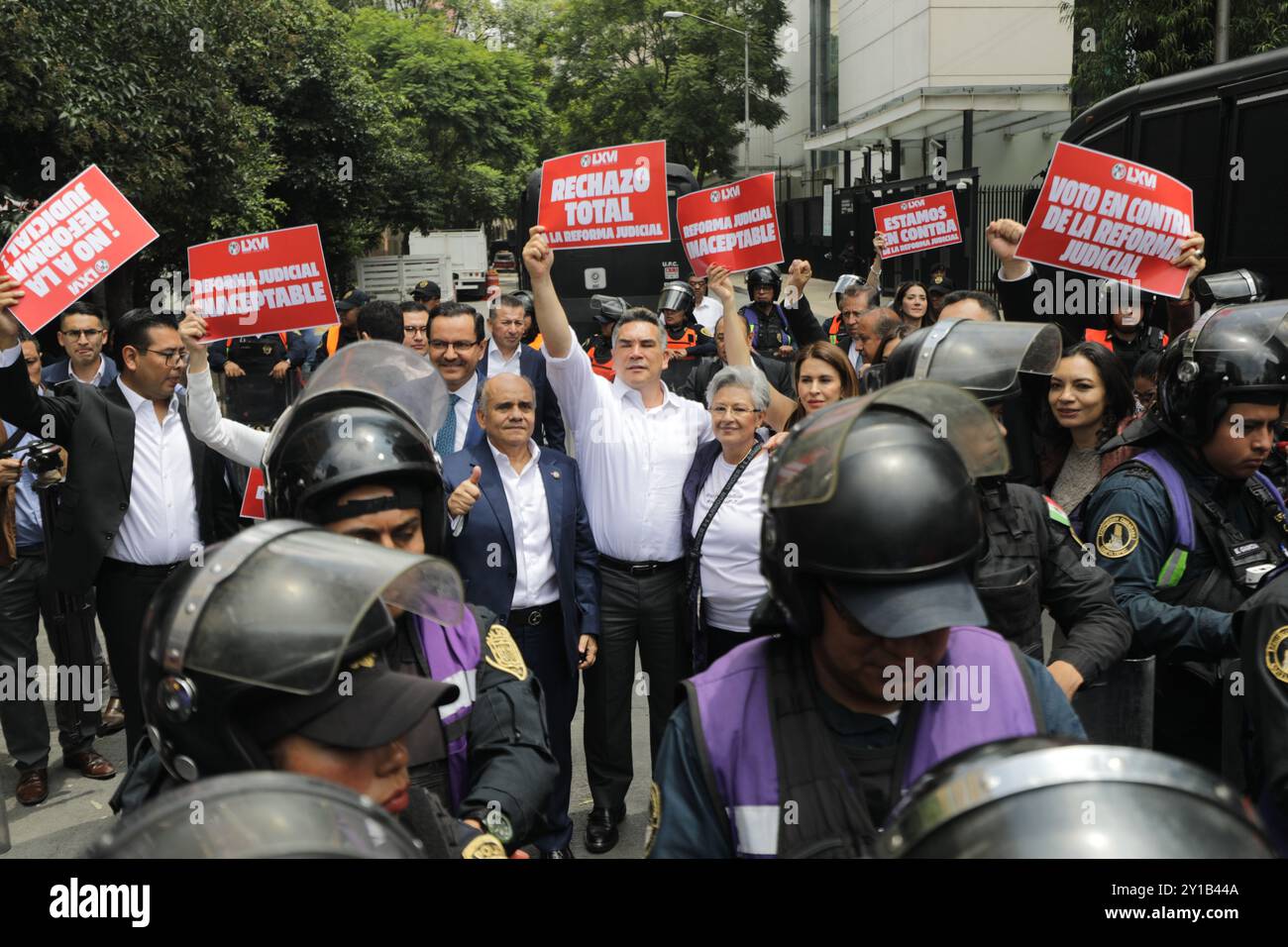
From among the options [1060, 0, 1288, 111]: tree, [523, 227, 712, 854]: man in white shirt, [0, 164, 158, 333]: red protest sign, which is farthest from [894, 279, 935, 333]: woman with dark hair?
[1060, 0, 1288, 111]: tree

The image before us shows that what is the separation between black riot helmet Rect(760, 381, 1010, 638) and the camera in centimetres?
165

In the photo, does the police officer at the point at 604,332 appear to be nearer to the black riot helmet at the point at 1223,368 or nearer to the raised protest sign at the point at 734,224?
the raised protest sign at the point at 734,224

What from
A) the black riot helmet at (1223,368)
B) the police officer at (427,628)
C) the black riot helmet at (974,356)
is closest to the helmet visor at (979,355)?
the black riot helmet at (974,356)

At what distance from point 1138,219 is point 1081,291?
1.24 m

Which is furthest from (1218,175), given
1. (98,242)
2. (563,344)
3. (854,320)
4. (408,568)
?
(408,568)

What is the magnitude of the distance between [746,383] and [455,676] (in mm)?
2449

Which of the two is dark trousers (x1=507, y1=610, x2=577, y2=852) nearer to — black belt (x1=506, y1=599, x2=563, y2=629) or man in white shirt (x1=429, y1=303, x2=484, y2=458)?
black belt (x1=506, y1=599, x2=563, y2=629)

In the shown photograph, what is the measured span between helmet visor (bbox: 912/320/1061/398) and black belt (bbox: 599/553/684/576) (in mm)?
1868

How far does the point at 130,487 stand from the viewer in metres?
4.97

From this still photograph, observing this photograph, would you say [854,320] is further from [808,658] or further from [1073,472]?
[808,658]

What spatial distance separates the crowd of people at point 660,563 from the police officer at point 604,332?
1270 millimetres

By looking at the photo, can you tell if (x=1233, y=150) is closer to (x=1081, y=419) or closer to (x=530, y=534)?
(x=1081, y=419)

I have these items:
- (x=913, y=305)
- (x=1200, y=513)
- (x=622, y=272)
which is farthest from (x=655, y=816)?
(x=622, y=272)
